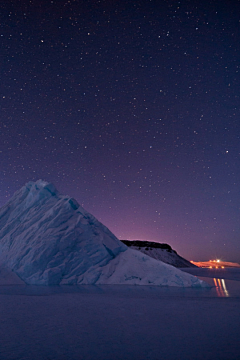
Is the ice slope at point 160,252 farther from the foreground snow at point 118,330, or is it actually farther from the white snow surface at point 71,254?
the foreground snow at point 118,330

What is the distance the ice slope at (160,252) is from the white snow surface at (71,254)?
10419 cm

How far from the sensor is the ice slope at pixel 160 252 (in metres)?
124

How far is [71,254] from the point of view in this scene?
2062cm

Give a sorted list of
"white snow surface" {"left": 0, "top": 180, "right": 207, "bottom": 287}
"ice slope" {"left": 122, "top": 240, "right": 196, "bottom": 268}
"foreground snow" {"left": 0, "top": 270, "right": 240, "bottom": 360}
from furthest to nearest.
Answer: "ice slope" {"left": 122, "top": 240, "right": 196, "bottom": 268}, "white snow surface" {"left": 0, "top": 180, "right": 207, "bottom": 287}, "foreground snow" {"left": 0, "top": 270, "right": 240, "bottom": 360}

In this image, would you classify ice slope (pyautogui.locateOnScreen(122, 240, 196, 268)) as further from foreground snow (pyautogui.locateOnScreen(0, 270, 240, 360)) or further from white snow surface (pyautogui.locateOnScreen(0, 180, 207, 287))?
foreground snow (pyautogui.locateOnScreen(0, 270, 240, 360))

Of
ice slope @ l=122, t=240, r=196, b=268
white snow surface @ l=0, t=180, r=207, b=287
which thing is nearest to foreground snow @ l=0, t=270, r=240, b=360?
white snow surface @ l=0, t=180, r=207, b=287

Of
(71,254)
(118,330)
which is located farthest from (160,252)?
(118,330)

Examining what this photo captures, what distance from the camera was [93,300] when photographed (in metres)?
12.2

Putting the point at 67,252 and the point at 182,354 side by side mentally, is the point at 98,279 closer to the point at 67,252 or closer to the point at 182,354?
the point at 67,252

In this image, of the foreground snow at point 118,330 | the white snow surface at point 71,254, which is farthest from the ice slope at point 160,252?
the foreground snow at point 118,330

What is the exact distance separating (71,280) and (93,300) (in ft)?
27.5

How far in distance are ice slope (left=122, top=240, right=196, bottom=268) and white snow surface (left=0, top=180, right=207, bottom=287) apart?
10419 centimetres

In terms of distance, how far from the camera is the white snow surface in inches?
770

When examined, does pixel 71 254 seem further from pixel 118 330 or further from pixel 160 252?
pixel 160 252
